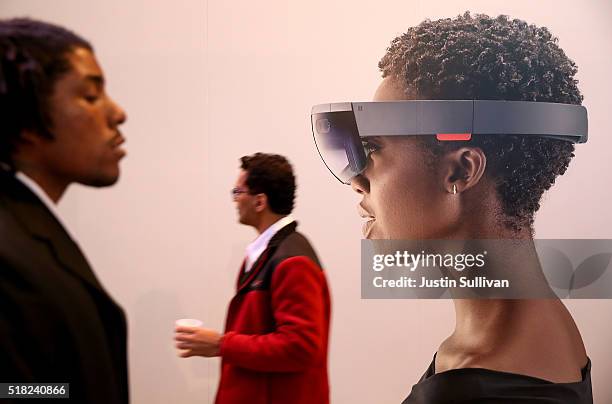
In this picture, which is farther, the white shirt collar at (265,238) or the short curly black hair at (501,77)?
the short curly black hair at (501,77)

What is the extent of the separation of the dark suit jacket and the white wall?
1.12 metres

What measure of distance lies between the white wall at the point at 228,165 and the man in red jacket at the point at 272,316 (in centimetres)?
39

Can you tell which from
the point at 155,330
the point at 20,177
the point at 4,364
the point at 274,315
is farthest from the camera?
the point at 155,330

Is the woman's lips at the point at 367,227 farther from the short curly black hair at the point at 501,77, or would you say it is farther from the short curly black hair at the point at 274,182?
the short curly black hair at the point at 274,182

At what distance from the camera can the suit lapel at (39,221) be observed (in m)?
1.21

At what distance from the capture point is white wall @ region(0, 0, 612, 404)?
241 centimetres

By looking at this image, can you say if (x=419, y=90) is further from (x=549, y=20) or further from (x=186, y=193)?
(x=186, y=193)

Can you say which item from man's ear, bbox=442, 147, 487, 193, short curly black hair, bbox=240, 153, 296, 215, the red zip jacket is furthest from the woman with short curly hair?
the red zip jacket

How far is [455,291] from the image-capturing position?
2479 millimetres

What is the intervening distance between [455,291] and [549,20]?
109 centimetres

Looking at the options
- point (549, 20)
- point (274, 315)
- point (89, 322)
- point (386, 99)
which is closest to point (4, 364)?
point (89, 322)

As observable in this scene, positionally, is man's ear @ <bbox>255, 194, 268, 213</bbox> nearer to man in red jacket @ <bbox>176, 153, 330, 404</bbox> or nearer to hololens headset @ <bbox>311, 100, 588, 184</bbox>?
man in red jacket @ <bbox>176, 153, 330, 404</bbox>

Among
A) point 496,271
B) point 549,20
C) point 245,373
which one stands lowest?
point 245,373

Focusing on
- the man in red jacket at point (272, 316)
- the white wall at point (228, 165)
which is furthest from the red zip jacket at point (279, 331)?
the white wall at point (228, 165)
